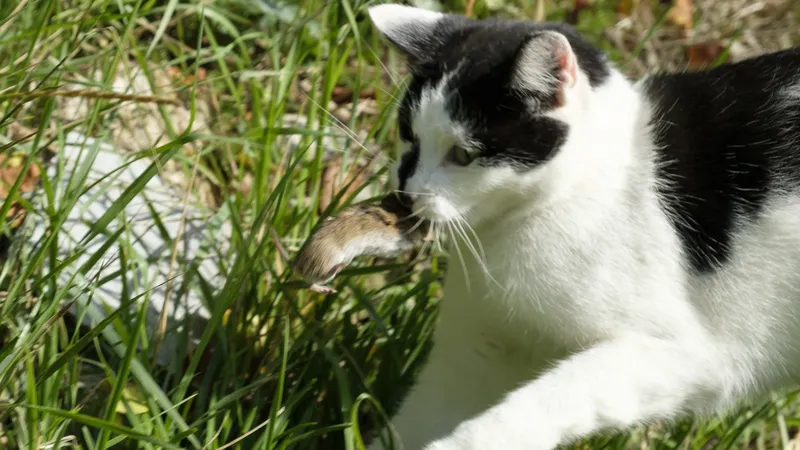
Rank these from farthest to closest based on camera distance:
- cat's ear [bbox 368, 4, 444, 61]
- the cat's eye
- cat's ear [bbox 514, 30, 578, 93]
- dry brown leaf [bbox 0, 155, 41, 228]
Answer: dry brown leaf [bbox 0, 155, 41, 228], cat's ear [bbox 368, 4, 444, 61], the cat's eye, cat's ear [bbox 514, 30, 578, 93]

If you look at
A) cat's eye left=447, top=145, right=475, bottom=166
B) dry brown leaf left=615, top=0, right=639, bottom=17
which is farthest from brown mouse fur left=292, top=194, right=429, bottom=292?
dry brown leaf left=615, top=0, right=639, bottom=17

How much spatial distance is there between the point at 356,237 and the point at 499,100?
0.98 feet

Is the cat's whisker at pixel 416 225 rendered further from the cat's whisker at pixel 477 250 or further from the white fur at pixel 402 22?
the white fur at pixel 402 22

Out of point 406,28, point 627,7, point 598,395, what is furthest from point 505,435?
point 627,7

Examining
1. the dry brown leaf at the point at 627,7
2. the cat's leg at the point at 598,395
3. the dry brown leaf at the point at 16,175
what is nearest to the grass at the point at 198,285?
the dry brown leaf at the point at 16,175

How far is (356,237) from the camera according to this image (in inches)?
54.3

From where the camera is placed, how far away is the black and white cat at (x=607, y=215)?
53.6 inches

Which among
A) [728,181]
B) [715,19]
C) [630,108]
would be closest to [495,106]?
[630,108]

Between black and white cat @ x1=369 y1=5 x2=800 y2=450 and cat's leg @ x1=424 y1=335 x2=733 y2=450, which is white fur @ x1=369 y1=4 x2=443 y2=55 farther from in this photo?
cat's leg @ x1=424 y1=335 x2=733 y2=450

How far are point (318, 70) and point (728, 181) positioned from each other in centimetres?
101

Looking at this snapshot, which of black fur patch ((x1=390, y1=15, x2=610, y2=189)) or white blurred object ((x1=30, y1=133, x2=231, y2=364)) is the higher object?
black fur patch ((x1=390, y1=15, x2=610, y2=189))

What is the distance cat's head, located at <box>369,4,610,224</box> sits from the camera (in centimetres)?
136

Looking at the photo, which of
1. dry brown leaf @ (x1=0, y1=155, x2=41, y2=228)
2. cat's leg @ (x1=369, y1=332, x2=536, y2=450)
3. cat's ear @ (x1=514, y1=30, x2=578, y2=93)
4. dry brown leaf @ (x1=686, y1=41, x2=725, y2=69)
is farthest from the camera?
dry brown leaf @ (x1=686, y1=41, x2=725, y2=69)

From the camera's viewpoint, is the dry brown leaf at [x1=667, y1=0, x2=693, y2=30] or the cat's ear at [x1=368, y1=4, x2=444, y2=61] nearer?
the cat's ear at [x1=368, y1=4, x2=444, y2=61]
